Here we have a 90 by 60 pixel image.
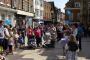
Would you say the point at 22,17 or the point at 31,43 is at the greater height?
the point at 22,17

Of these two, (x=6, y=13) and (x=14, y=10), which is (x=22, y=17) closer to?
(x=14, y=10)

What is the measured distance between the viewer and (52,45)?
89.1 ft

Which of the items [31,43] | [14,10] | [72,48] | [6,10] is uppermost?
[6,10]

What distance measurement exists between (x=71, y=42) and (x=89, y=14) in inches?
2157

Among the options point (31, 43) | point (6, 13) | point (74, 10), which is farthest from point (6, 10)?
point (74, 10)

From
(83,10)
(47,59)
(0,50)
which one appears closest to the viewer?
(0,50)

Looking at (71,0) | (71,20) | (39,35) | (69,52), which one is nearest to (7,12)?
(39,35)

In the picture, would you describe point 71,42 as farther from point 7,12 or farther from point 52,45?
point 7,12

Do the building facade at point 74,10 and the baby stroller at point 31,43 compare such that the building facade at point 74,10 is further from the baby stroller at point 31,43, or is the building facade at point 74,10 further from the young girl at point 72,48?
the young girl at point 72,48

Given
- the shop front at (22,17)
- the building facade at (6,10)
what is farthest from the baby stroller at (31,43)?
the shop front at (22,17)

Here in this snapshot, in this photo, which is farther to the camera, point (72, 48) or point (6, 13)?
point (6, 13)

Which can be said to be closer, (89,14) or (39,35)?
(39,35)

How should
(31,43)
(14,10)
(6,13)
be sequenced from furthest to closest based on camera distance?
(14,10) < (6,13) < (31,43)

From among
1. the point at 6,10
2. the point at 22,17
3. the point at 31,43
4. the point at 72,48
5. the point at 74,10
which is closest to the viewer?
the point at 72,48
